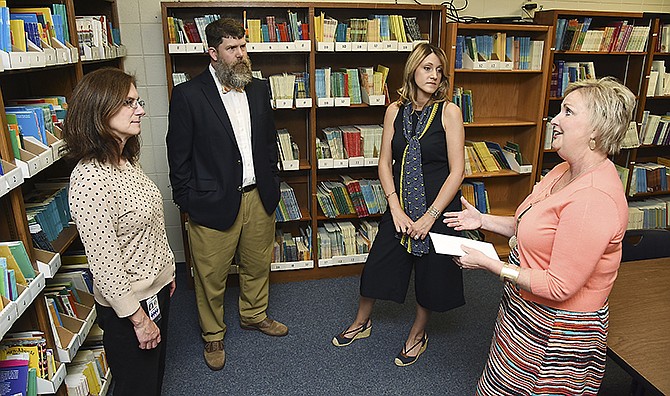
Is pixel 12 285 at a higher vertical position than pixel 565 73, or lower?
lower

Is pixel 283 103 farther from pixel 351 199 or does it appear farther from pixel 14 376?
pixel 14 376

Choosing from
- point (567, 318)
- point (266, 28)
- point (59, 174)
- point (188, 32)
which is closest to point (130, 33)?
point (188, 32)

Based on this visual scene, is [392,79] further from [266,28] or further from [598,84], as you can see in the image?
[598,84]

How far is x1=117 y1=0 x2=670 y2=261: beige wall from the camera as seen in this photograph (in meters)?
3.41

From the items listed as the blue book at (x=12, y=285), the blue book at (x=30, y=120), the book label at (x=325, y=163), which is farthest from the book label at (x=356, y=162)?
the blue book at (x=12, y=285)

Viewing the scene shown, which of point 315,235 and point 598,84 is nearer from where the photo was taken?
point 598,84

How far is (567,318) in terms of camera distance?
1.49 m

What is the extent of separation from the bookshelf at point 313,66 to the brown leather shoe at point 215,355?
0.91 metres

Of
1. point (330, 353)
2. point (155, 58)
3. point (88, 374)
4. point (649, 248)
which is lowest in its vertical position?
point (330, 353)

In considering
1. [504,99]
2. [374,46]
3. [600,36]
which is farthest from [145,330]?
[600,36]

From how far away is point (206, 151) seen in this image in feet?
8.25

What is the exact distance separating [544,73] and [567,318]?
2.67m

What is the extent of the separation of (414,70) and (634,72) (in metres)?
2.67

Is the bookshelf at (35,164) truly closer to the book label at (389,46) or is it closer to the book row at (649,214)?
the book label at (389,46)
